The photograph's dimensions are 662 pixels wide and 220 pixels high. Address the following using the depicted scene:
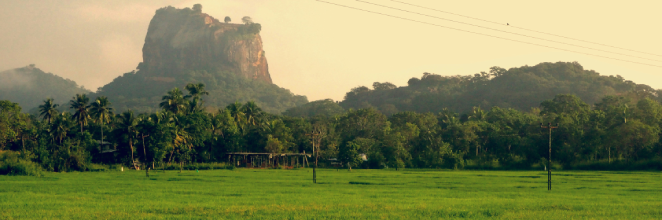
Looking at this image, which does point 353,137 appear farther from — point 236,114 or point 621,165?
point 621,165

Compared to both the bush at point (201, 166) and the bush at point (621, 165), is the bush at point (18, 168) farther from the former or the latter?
the bush at point (621, 165)

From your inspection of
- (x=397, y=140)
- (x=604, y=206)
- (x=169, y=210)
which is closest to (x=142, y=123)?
(x=397, y=140)

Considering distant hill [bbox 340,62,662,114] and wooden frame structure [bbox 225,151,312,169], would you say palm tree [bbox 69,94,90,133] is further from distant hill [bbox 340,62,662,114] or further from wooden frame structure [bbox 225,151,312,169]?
distant hill [bbox 340,62,662,114]

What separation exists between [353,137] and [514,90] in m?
90.5

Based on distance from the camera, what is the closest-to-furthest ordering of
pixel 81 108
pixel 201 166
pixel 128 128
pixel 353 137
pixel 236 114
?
pixel 128 128, pixel 201 166, pixel 81 108, pixel 353 137, pixel 236 114

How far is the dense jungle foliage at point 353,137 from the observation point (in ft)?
266

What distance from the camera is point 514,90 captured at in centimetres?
17712

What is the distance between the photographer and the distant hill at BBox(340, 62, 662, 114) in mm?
168000

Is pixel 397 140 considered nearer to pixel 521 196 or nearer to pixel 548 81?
pixel 521 196

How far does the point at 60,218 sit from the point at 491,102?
16267 centimetres

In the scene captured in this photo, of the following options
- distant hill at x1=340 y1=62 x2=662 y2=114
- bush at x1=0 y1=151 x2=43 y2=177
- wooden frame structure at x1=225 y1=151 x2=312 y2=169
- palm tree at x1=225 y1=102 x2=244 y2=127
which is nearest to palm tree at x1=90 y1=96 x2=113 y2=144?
wooden frame structure at x1=225 y1=151 x2=312 y2=169

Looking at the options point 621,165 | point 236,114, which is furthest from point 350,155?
point 621,165

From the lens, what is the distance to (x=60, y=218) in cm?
2362

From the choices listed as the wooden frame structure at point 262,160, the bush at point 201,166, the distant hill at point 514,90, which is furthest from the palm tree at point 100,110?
the distant hill at point 514,90
